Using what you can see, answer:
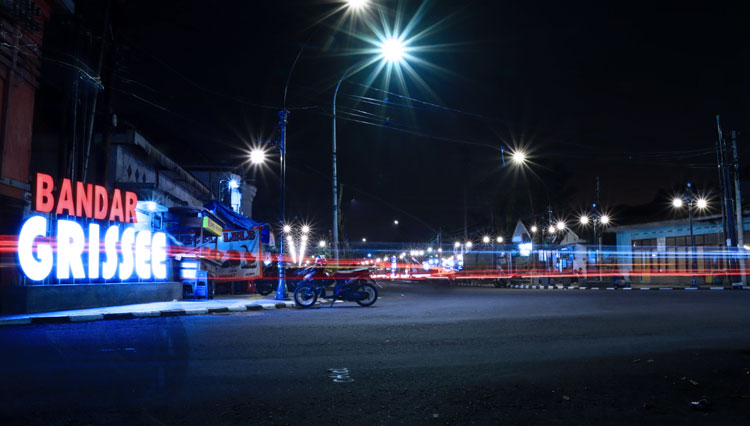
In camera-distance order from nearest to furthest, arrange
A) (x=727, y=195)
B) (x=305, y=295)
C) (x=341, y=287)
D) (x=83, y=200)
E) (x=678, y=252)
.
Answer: (x=83, y=200) < (x=341, y=287) < (x=305, y=295) < (x=727, y=195) < (x=678, y=252)

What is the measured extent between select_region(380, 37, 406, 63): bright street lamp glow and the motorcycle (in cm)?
823

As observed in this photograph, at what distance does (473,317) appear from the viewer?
13477mm

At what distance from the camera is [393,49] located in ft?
65.2

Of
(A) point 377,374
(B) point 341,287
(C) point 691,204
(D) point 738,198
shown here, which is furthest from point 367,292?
(C) point 691,204

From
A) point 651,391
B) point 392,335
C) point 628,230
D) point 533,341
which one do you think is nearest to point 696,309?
point 533,341

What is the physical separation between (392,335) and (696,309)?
10.7m

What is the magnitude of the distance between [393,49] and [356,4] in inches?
119

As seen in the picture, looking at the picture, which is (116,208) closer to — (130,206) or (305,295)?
(130,206)

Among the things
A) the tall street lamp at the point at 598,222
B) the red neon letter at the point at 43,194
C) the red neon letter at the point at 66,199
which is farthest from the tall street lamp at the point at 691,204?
the red neon letter at the point at 43,194

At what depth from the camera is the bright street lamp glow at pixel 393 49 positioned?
1956 centimetres

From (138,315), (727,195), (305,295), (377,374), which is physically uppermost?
(727,195)

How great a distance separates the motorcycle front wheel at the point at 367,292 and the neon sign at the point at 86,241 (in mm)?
8129

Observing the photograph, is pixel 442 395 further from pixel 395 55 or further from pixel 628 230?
pixel 628 230

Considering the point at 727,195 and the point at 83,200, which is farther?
the point at 727,195
